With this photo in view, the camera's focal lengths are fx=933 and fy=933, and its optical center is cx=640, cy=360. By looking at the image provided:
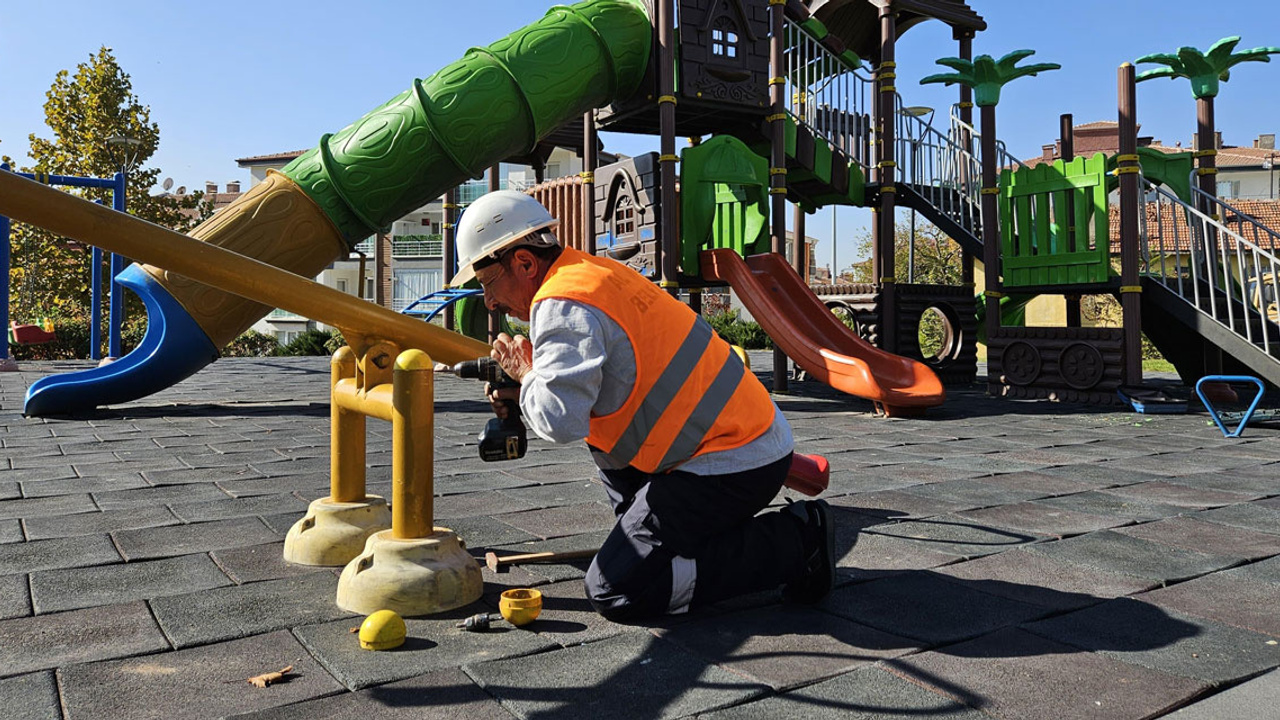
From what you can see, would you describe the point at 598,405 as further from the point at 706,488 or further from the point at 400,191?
the point at 400,191

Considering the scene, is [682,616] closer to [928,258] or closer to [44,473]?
[44,473]

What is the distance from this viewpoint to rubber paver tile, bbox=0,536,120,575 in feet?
10.6

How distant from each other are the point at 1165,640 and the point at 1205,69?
10.5 metres

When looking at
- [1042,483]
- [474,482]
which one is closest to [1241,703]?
[1042,483]

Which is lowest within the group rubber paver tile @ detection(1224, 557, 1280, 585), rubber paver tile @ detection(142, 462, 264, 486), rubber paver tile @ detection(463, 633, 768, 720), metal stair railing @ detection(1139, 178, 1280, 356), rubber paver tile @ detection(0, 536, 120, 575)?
rubber paver tile @ detection(463, 633, 768, 720)

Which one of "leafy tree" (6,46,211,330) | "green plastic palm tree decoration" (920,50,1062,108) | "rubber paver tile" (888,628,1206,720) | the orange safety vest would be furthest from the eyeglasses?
"leafy tree" (6,46,211,330)

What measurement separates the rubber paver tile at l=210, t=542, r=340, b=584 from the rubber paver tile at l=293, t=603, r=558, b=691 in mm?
601

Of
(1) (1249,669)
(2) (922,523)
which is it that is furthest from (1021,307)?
(1) (1249,669)

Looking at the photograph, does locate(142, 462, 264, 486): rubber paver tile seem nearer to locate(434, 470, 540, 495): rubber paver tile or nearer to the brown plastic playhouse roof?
locate(434, 470, 540, 495): rubber paver tile

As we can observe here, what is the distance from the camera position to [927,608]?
279cm

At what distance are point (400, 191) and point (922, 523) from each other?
19.9 ft

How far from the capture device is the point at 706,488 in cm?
277

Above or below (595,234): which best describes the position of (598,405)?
below

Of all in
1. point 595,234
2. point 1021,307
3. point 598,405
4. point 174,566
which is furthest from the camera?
point 1021,307
